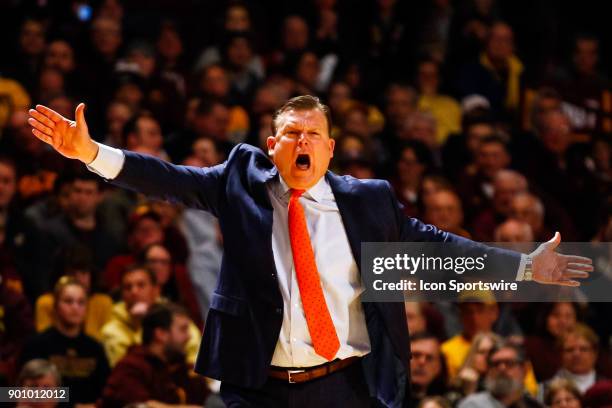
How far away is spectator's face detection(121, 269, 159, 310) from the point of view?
22.6 feet

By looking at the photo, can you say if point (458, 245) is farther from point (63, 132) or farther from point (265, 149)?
point (265, 149)

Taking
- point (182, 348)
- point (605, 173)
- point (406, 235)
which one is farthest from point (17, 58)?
point (406, 235)

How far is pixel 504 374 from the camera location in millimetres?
6488

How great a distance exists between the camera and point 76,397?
6316mm

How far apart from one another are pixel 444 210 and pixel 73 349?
8.53 ft

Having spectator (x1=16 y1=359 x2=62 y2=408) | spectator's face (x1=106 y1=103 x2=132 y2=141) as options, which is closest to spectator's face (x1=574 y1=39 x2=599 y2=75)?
spectator's face (x1=106 y1=103 x2=132 y2=141)

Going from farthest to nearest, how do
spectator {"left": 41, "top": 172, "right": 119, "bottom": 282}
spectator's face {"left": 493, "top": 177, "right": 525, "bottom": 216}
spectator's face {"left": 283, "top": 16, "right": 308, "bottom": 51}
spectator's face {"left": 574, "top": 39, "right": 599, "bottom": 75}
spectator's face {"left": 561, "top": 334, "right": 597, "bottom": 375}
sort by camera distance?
1. spectator's face {"left": 574, "top": 39, "right": 599, "bottom": 75}
2. spectator's face {"left": 283, "top": 16, "right": 308, "bottom": 51}
3. spectator's face {"left": 493, "top": 177, "right": 525, "bottom": 216}
4. spectator {"left": 41, "top": 172, "right": 119, "bottom": 282}
5. spectator's face {"left": 561, "top": 334, "right": 597, "bottom": 375}

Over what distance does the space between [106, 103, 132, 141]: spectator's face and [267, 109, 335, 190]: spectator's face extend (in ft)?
13.8

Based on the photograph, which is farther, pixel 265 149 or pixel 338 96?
pixel 338 96

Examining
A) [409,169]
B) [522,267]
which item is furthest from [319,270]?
[409,169]

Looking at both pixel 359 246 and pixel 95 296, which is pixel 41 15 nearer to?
pixel 95 296

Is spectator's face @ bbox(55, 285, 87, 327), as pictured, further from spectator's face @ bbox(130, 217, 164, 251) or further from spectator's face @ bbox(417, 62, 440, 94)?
spectator's face @ bbox(417, 62, 440, 94)

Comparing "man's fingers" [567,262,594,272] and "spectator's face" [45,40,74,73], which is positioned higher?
"spectator's face" [45,40,74,73]

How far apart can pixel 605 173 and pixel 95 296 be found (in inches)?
166
